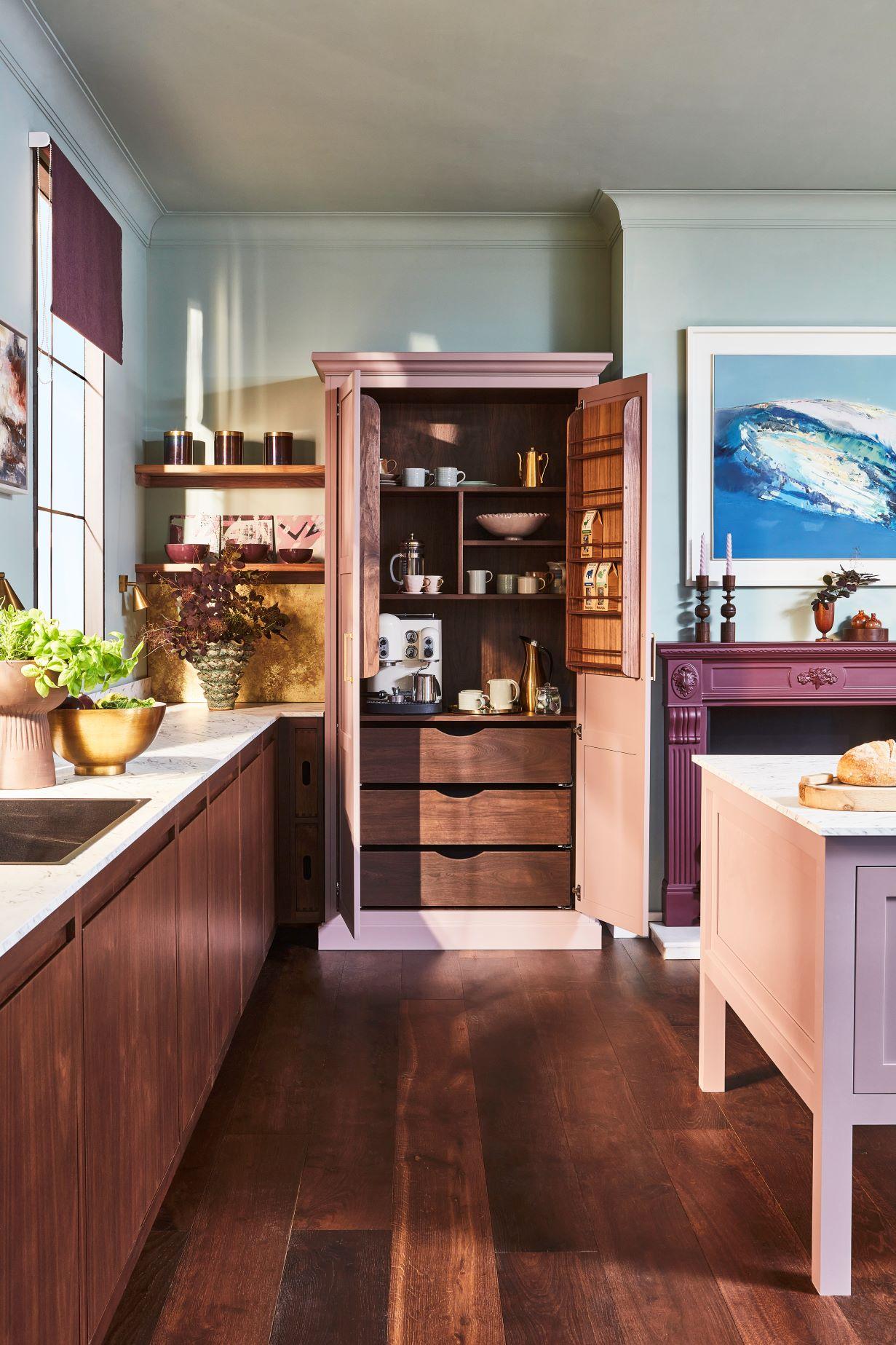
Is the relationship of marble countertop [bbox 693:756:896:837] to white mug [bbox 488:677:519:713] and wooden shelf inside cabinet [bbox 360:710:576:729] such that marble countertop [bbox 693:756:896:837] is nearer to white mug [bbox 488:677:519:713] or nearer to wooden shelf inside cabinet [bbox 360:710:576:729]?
wooden shelf inside cabinet [bbox 360:710:576:729]

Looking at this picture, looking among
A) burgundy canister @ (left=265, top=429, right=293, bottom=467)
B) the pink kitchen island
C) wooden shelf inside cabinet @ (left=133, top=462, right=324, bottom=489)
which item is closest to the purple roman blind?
wooden shelf inside cabinet @ (left=133, top=462, right=324, bottom=489)

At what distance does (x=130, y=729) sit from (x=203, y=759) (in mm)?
367

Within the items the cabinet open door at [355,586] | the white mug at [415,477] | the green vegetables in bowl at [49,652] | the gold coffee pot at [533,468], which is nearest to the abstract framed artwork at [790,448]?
the gold coffee pot at [533,468]

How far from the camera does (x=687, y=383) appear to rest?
4.17 meters

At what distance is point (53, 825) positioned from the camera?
1.88 metres

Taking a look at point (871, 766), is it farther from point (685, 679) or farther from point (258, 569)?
point (258, 569)

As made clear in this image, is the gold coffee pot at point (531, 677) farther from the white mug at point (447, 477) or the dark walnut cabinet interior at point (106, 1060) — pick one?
the dark walnut cabinet interior at point (106, 1060)

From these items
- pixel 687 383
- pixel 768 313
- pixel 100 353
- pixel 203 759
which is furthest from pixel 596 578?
pixel 100 353

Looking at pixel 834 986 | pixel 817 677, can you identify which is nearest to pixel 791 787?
pixel 834 986

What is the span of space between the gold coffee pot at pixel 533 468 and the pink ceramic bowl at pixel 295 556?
930 mm

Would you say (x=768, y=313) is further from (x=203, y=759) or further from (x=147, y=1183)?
(x=147, y=1183)

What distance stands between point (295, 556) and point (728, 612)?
1.74 meters

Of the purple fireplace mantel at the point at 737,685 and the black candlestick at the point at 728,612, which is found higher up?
the black candlestick at the point at 728,612

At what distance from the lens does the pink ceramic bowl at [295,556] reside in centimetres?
421
